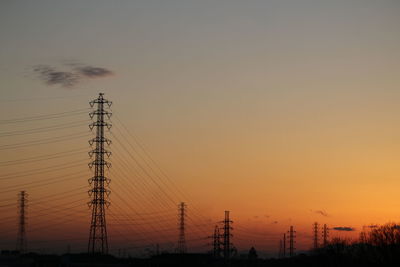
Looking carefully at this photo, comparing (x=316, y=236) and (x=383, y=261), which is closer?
(x=383, y=261)

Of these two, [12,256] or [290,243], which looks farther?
[290,243]

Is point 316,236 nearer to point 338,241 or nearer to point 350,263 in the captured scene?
point 338,241

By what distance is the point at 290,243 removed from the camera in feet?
553

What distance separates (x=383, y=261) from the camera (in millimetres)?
102938

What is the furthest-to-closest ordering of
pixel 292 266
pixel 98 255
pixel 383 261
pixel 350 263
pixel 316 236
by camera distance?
1. pixel 316 236
2. pixel 292 266
3. pixel 350 263
4. pixel 383 261
5. pixel 98 255

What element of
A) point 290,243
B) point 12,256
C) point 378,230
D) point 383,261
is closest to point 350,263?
point 378,230

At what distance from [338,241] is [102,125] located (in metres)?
93.6

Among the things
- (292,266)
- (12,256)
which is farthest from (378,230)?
(12,256)

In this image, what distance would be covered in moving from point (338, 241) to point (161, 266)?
62.2 metres

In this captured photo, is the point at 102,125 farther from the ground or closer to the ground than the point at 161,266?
farther from the ground

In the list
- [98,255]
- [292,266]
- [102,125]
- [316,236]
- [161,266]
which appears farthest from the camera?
[316,236]

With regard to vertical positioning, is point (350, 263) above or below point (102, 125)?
below

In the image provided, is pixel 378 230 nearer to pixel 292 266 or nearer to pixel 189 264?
pixel 292 266

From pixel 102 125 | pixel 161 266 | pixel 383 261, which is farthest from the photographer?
pixel 161 266
